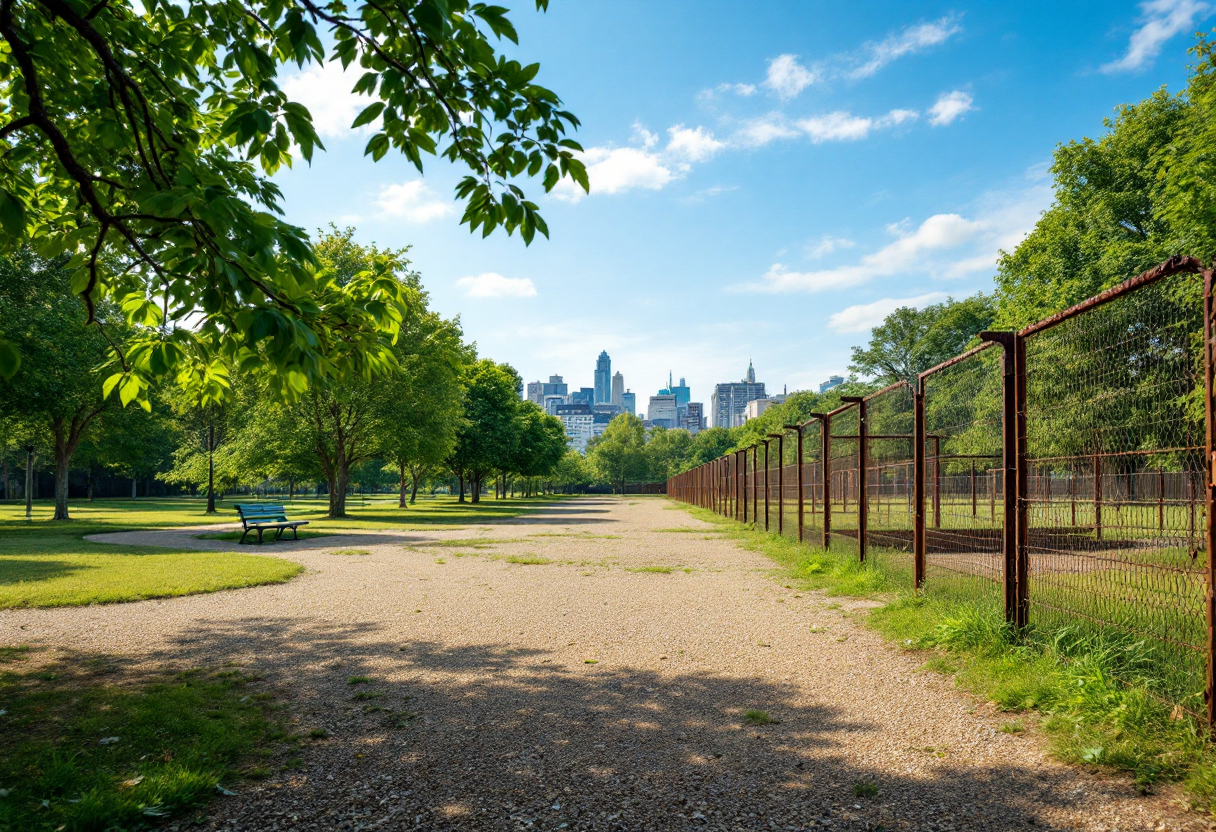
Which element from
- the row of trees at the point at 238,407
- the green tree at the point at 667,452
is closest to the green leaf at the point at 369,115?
the row of trees at the point at 238,407

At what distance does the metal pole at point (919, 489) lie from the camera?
7.14 m

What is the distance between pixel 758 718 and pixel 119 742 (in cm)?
354

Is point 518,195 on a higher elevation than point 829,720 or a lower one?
higher

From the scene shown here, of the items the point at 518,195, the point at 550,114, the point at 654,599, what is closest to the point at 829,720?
the point at 518,195

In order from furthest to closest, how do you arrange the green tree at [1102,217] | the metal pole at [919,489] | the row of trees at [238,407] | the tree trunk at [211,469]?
1. the tree trunk at [211,469]
2. the green tree at [1102,217]
3. the row of trees at [238,407]
4. the metal pole at [919,489]

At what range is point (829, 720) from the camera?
4223mm

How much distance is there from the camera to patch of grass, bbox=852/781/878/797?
3223 mm

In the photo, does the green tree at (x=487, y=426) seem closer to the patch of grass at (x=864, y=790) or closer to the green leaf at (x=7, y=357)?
the green leaf at (x=7, y=357)

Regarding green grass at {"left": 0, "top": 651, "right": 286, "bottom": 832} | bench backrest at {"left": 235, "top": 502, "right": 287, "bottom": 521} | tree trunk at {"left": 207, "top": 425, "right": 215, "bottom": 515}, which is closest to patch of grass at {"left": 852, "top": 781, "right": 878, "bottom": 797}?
green grass at {"left": 0, "top": 651, "right": 286, "bottom": 832}

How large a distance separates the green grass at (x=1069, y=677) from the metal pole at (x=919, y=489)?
0.70 ft

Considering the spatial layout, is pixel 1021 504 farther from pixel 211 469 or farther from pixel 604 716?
pixel 211 469

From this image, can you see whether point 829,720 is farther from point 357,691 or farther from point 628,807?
point 357,691

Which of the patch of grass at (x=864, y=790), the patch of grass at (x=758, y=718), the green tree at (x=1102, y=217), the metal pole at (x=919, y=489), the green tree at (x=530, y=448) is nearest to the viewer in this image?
the patch of grass at (x=864, y=790)

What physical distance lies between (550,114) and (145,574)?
32.7 feet
